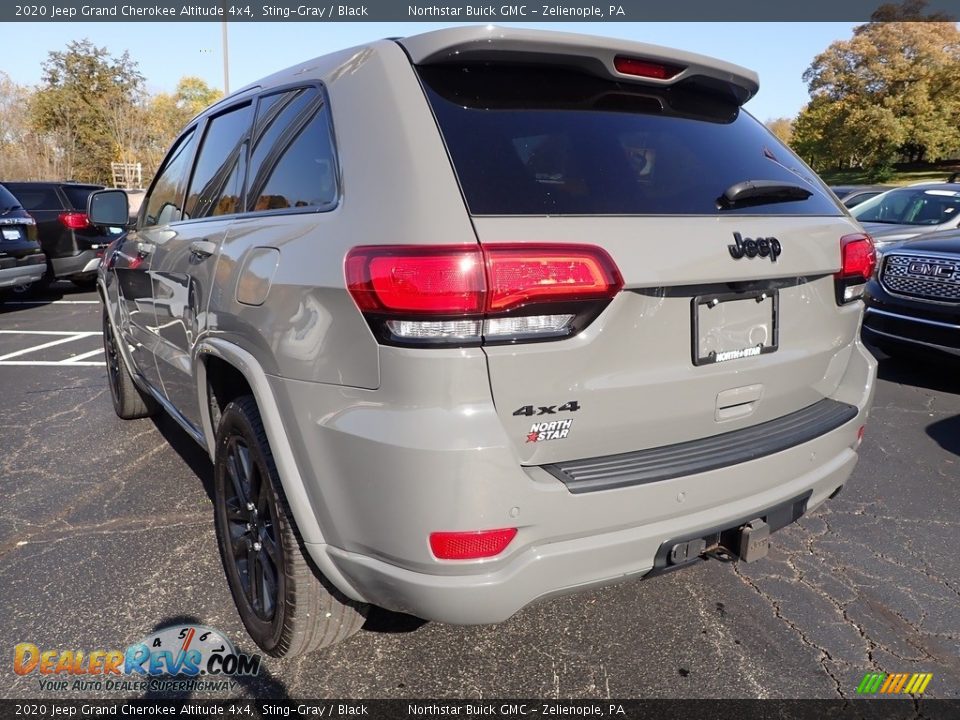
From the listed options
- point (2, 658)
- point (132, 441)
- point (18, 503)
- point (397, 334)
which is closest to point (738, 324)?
point (397, 334)

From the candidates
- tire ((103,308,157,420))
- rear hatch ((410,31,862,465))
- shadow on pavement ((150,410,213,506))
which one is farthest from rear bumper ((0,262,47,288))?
rear hatch ((410,31,862,465))

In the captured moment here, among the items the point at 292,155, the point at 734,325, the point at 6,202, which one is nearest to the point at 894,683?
the point at 734,325

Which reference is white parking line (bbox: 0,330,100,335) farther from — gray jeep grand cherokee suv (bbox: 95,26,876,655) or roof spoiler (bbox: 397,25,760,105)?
roof spoiler (bbox: 397,25,760,105)

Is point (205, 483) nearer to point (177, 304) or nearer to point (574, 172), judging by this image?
point (177, 304)

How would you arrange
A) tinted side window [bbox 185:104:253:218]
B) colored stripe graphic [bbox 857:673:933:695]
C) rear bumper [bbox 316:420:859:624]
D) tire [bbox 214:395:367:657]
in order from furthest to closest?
tinted side window [bbox 185:104:253:218] < colored stripe graphic [bbox 857:673:933:695] < tire [bbox 214:395:367:657] < rear bumper [bbox 316:420:859:624]

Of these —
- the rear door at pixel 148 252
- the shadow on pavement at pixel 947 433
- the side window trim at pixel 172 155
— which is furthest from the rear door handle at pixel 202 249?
the shadow on pavement at pixel 947 433

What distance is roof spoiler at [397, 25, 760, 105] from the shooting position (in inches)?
73.9

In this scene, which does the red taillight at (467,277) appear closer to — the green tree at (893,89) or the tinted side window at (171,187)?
the tinted side window at (171,187)

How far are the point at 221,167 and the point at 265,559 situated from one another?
1606mm

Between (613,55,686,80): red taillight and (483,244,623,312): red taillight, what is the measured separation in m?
0.70

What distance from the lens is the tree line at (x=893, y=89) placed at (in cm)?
3941

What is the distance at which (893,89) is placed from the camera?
4019cm

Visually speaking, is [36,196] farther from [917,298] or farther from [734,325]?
[734,325]

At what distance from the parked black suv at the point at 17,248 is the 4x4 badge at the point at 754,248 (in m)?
9.64
